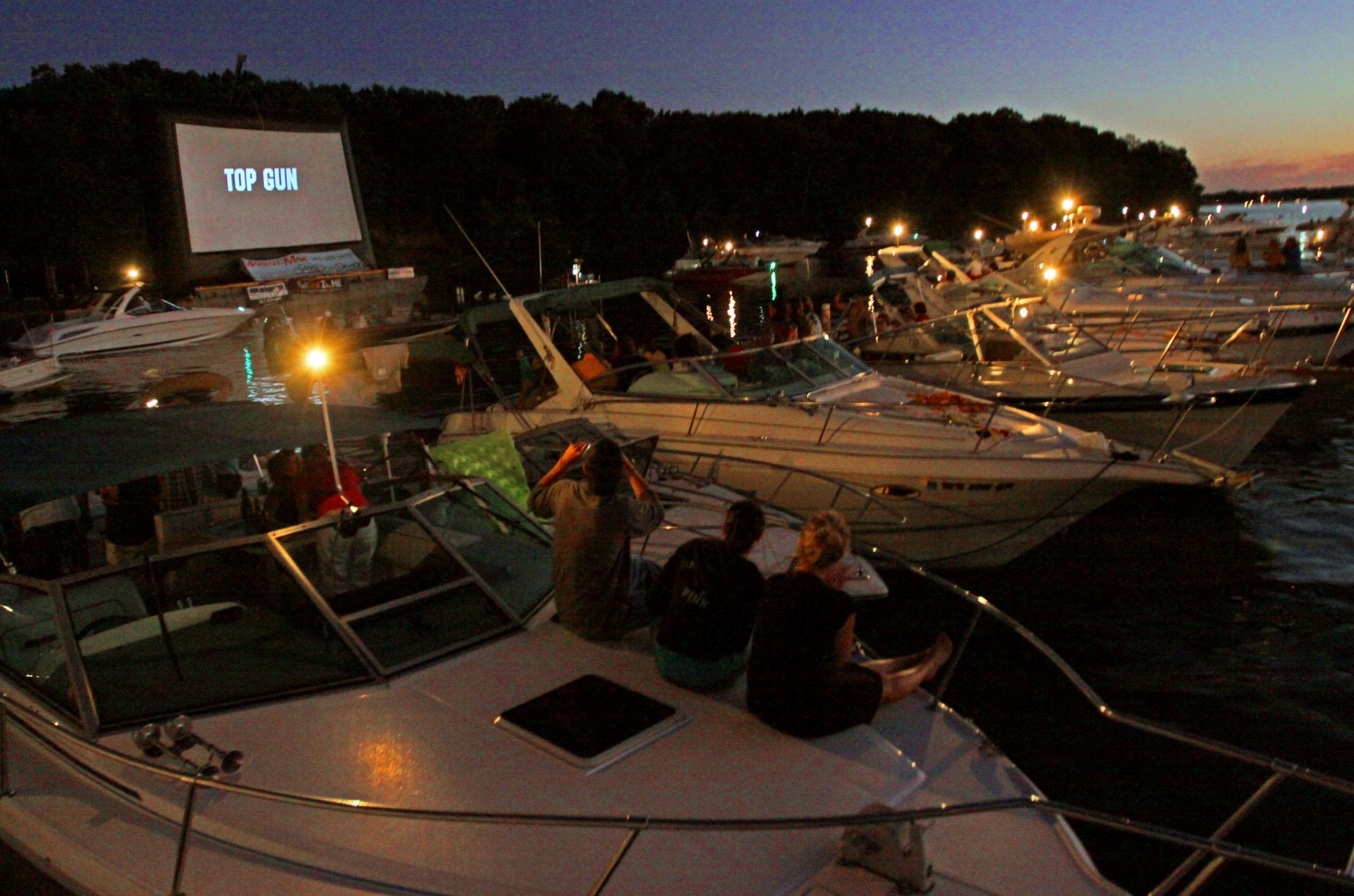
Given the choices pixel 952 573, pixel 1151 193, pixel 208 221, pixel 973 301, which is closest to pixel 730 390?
pixel 952 573

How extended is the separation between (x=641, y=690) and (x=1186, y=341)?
44.8 feet

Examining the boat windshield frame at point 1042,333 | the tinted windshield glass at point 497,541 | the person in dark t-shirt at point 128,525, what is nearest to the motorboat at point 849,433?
the boat windshield frame at point 1042,333

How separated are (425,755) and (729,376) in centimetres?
624

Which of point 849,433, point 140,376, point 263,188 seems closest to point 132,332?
point 140,376

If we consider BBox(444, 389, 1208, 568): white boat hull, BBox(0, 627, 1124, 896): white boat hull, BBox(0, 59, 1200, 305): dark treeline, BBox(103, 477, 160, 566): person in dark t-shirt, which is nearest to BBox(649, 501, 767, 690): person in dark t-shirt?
BBox(0, 627, 1124, 896): white boat hull

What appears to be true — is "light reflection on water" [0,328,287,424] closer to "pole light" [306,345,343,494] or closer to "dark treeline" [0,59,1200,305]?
"dark treeline" [0,59,1200,305]

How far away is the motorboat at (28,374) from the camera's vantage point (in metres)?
20.7

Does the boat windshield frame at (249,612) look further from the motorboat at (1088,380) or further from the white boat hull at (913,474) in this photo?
the motorboat at (1088,380)

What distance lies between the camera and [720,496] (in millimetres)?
7309

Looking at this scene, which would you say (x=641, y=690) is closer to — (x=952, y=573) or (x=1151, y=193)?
(x=952, y=573)

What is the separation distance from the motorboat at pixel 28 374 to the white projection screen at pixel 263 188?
17.4 ft

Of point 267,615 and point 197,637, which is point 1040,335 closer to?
point 267,615

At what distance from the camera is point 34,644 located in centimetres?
413

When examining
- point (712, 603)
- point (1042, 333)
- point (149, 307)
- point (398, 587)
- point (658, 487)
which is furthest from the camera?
point (149, 307)
